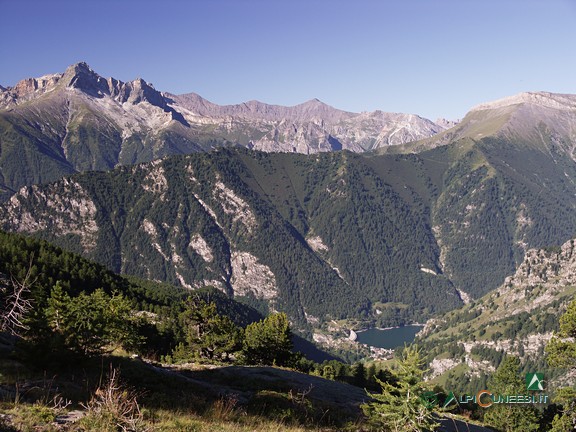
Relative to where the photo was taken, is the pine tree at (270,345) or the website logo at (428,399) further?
the pine tree at (270,345)

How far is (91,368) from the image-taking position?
26.5 m

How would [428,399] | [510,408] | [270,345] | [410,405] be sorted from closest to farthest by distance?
[410,405]
[428,399]
[510,408]
[270,345]

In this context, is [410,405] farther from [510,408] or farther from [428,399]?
[510,408]

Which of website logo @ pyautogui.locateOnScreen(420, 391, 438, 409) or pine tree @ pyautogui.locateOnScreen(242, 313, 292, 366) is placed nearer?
website logo @ pyautogui.locateOnScreen(420, 391, 438, 409)

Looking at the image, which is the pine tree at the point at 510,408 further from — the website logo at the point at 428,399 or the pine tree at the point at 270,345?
the pine tree at the point at 270,345

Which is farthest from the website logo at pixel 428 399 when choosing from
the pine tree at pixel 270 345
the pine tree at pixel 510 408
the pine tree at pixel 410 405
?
the pine tree at pixel 270 345

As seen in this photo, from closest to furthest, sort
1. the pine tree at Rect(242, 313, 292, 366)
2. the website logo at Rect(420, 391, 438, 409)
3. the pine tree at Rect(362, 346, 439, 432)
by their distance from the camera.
→ the pine tree at Rect(362, 346, 439, 432) → the website logo at Rect(420, 391, 438, 409) → the pine tree at Rect(242, 313, 292, 366)

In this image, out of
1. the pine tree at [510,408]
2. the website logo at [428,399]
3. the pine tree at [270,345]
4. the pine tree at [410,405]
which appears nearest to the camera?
the pine tree at [410,405]

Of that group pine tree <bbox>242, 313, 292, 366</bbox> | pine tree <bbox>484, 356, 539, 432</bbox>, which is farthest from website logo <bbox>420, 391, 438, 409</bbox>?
pine tree <bbox>242, 313, 292, 366</bbox>

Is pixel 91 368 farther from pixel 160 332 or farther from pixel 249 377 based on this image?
pixel 160 332

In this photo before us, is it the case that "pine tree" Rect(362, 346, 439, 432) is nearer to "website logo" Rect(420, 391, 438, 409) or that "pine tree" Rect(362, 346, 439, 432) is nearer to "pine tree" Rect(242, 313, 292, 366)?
"website logo" Rect(420, 391, 438, 409)

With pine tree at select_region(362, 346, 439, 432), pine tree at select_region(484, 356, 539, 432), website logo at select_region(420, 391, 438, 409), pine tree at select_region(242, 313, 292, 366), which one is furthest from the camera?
pine tree at select_region(242, 313, 292, 366)

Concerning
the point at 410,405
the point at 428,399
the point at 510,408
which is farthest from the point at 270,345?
the point at 410,405

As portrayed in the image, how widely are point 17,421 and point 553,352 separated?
138 feet
